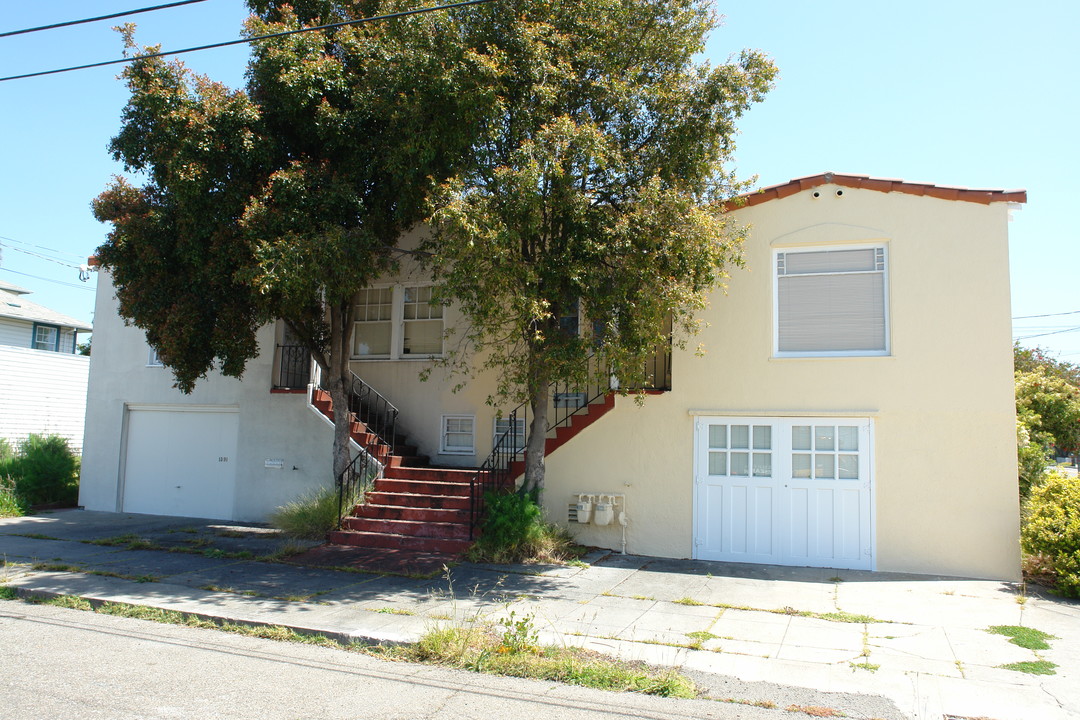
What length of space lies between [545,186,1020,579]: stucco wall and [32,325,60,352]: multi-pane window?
2371 cm

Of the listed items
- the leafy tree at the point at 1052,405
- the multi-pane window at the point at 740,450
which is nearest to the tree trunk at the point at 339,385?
the multi-pane window at the point at 740,450

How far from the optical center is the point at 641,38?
10.4 metres

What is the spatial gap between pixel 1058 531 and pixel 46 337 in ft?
98.0

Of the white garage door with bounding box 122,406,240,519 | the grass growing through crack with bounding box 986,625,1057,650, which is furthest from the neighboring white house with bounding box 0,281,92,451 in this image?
the grass growing through crack with bounding box 986,625,1057,650

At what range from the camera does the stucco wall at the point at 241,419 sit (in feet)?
47.0

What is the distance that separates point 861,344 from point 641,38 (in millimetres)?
5298

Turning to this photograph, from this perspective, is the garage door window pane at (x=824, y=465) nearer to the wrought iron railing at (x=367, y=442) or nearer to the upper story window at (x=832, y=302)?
the upper story window at (x=832, y=302)

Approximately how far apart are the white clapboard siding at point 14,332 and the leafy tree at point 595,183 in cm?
2226

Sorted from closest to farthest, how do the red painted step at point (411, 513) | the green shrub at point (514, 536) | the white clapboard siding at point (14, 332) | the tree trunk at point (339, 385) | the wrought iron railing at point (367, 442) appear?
1. the green shrub at point (514, 536)
2. the red painted step at point (411, 513)
3. the wrought iron railing at point (367, 442)
4. the tree trunk at point (339, 385)
5. the white clapboard siding at point (14, 332)

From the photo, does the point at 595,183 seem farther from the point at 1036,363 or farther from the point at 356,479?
the point at 1036,363

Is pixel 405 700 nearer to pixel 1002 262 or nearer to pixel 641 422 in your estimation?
pixel 641 422

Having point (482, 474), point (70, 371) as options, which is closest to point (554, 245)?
point (482, 474)

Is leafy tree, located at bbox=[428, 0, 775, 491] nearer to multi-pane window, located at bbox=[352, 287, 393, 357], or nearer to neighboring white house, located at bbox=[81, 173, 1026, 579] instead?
neighboring white house, located at bbox=[81, 173, 1026, 579]

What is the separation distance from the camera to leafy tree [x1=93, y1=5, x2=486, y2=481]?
10.1 meters
